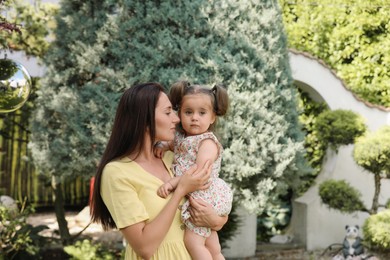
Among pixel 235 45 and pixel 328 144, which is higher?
pixel 235 45

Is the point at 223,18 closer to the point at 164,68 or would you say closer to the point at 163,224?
the point at 164,68

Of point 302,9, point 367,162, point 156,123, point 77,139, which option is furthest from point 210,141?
point 302,9

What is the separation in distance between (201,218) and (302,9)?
5724 mm

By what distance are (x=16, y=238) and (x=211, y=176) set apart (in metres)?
3.68

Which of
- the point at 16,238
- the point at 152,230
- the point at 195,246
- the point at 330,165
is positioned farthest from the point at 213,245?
the point at 330,165

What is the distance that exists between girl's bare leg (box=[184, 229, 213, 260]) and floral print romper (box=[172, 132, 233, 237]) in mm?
20

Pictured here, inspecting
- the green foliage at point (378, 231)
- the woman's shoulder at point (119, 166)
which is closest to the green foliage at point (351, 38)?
the green foliage at point (378, 231)

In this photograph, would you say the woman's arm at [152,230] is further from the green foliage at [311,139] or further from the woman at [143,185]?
the green foliage at [311,139]

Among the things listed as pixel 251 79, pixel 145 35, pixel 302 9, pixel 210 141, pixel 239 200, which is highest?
pixel 302 9

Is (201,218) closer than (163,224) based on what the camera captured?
No

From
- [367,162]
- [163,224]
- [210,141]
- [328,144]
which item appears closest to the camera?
[163,224]

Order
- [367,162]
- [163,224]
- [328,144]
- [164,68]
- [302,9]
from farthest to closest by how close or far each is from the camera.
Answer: [302,9]
[328,144]
[367,162]
[164,68]
[163,224]

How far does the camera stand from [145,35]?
4750mm

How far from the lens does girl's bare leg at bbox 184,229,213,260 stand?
2.29m
